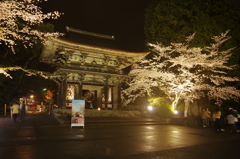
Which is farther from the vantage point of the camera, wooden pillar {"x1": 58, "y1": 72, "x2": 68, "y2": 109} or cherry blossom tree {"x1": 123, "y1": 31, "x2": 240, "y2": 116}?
wooden pillar {"x1": 58, "y1": 72, "x2": 68, "y2": 109}

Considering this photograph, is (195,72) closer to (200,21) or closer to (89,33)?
(200,21)

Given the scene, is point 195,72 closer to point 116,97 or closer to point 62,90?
point 116,97

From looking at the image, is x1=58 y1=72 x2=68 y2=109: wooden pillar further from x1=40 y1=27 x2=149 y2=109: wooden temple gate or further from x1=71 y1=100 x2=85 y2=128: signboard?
x1=71 y1=100 x2=85 y2=128: signboard

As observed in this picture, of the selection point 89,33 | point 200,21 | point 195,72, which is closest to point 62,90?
point 89,33

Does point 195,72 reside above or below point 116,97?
above

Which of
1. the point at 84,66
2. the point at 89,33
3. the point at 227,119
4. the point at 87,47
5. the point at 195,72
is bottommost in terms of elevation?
the point at 227,119

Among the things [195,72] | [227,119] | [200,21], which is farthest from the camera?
[195,72]

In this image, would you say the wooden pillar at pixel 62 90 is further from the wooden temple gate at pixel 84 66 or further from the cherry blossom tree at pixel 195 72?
the cherry blossom tree at pixel 195 72

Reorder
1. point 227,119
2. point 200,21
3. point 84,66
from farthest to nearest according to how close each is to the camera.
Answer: point 84,66
point 200,21
point 227,119

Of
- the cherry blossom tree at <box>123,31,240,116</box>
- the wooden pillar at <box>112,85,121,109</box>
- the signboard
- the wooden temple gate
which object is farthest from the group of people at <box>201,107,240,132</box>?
the signboard

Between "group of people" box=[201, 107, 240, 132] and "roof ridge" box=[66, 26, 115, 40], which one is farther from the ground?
"roof ridge" box=[66, 26, 115, 40]

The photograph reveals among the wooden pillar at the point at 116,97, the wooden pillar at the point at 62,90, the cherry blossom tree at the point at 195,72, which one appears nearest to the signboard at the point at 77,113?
the wooden pillar at the point at 62,90

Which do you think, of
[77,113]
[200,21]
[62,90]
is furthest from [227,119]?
[62,90]

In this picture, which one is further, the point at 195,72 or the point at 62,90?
the point at 195,72
